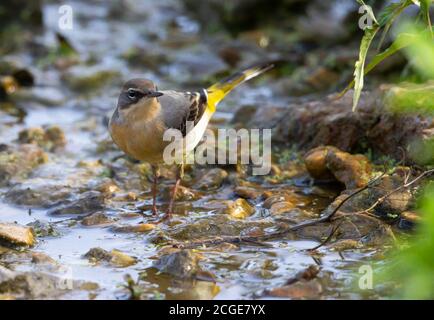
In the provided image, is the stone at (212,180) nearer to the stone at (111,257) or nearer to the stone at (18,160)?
the stone at (18,160)

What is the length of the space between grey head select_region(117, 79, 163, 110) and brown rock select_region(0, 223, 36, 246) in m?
1.61

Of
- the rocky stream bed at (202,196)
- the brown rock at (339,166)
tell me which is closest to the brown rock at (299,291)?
the rocky stream bed at (202,196)

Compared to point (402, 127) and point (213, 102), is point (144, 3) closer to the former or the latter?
point (213, 102)

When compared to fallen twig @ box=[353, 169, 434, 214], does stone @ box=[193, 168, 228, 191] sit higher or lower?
higher

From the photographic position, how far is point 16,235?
20.3 feet

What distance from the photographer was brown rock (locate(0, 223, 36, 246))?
20.2ft

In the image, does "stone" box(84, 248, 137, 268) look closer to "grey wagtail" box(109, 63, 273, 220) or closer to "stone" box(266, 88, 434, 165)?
"grey wagtail" box(109, 63, 273, 220)

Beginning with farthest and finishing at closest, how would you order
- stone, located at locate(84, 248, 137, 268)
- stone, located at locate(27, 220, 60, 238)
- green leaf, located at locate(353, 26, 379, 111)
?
stone, located at locate(27, 220, 60, 238), stone, located at locate(84, 248, 137, 268), green leaf, located at locate(353, 26, 379, 111)

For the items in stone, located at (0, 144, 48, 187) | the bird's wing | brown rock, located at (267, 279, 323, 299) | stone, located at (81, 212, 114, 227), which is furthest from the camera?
stone, located at (0, 144, 48, 187)

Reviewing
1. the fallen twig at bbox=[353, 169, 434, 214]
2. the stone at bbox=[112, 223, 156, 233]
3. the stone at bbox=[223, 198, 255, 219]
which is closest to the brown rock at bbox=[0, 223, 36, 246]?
the stone at bbox=[112, 223, 156, 233]

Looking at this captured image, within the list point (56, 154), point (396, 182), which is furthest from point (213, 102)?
point (396, 182)

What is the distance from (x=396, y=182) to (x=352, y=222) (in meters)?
0.67

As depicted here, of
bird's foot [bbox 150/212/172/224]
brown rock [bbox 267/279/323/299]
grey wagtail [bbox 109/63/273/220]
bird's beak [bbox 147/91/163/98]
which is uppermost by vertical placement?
bird's beak [bbox 147/91/163/98]
